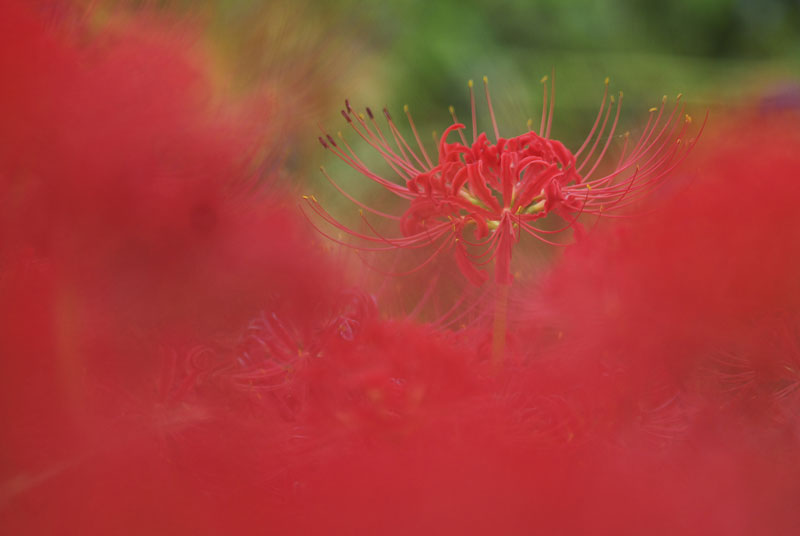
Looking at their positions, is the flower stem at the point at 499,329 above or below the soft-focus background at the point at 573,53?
below

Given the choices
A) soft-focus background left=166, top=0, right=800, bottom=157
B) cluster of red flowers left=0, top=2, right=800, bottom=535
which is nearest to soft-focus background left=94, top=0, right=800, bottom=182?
soft-focus background left=166, top=0, right=800, bottom=157

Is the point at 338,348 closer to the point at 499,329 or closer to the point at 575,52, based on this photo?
the point at 499,329

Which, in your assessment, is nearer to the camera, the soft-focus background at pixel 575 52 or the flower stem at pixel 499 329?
the flower stem at pixel 499 329

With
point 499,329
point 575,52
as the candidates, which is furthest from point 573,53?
point 499,329

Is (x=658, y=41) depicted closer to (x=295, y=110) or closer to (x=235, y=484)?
(x=295, y=110)

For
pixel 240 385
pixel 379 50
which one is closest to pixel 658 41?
pixel 379 50

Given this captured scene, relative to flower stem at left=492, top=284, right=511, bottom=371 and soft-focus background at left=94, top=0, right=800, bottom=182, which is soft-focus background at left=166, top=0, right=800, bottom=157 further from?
flower stem at left=492, top=284, right=511, bottom=371

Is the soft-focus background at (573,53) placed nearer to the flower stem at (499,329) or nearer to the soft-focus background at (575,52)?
the soft-focus background at (575,52)

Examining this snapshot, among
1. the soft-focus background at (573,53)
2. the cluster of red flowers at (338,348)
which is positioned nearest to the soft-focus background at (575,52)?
the soft-focus background at (573,53)
